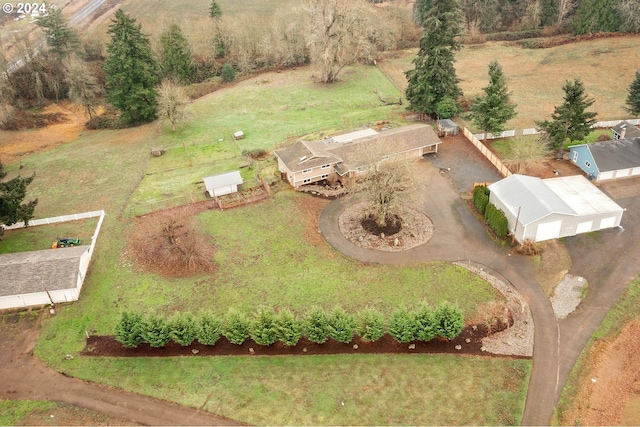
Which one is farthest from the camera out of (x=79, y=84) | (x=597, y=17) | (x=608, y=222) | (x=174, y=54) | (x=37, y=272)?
(x=597, y=17)

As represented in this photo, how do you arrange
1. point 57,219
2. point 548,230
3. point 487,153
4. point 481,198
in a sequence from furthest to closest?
point 487,153 → point 57,219 → point 481,198 → point 548,230

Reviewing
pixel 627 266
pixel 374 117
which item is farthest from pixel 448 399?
pixel 374 117

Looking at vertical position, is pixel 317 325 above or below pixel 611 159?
above

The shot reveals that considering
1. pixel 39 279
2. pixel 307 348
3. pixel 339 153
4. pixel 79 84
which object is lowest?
pixel 307 348

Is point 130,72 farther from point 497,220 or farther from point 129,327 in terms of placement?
point 497,220

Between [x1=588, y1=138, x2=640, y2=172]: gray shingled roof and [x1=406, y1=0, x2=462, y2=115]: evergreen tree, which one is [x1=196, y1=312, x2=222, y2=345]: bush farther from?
[x1=406, y1=0, x2=462, y2=115]: evergreen tree

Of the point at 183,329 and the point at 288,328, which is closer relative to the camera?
the point at 288,328

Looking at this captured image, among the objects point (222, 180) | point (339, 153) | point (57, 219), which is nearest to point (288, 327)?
point (222, 180)

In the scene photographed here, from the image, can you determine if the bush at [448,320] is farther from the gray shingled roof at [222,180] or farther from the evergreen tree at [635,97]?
the evergreen tree at [635,97]
